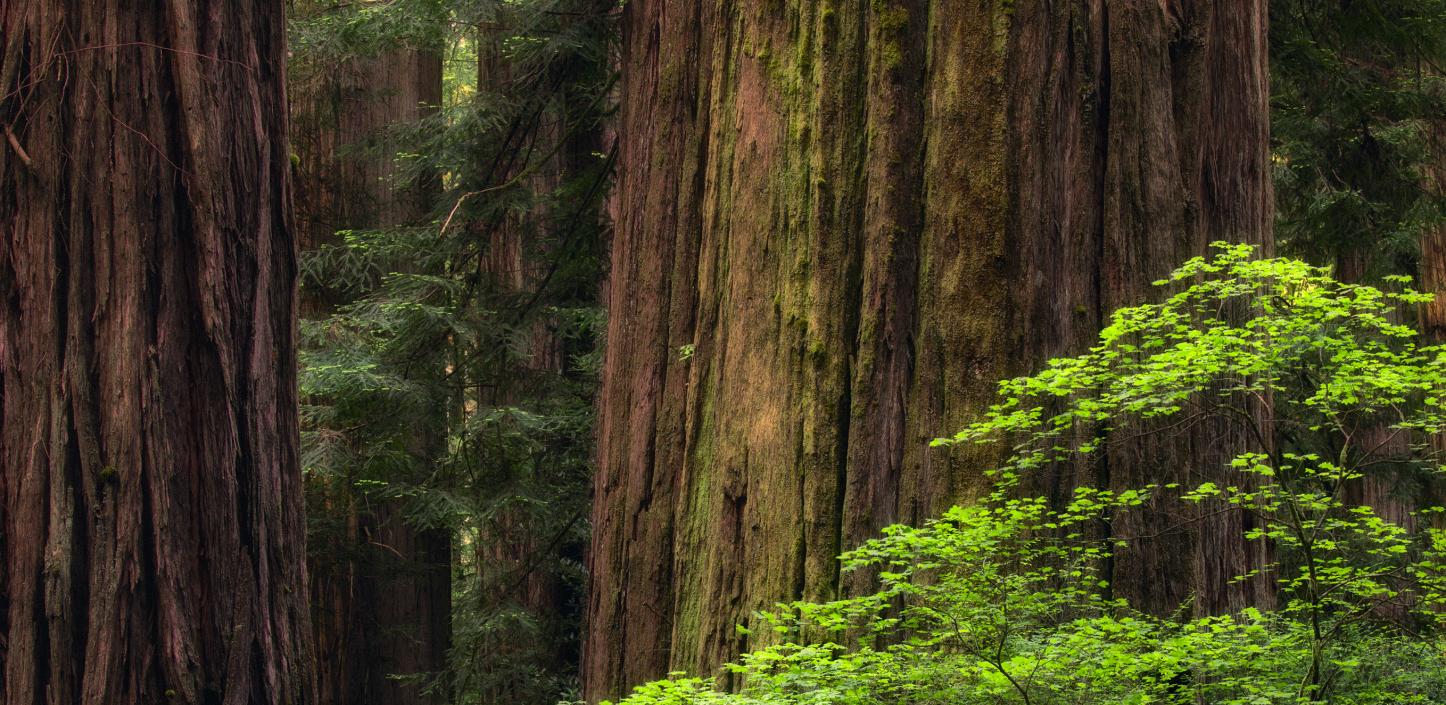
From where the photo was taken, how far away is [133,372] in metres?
5.83

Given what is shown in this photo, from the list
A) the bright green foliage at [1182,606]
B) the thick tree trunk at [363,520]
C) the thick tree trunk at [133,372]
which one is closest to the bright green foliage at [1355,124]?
the bright green foliage at [1182,606]

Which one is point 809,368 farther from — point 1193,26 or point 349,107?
point 349,107

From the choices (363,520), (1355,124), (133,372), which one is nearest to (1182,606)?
(133,372)

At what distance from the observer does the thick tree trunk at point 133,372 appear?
5.63m

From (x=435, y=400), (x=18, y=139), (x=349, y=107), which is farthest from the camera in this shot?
(x=349, y=107)

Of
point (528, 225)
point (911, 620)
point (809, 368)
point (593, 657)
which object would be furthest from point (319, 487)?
point (911, 620)

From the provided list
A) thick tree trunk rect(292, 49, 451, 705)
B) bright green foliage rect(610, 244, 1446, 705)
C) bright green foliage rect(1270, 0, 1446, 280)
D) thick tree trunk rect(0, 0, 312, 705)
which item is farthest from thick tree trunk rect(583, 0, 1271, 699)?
thick tree trunk rect(292, 49, 451, 705)

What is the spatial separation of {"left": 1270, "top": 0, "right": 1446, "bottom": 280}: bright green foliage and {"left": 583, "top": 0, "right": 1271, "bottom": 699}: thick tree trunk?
168 inches

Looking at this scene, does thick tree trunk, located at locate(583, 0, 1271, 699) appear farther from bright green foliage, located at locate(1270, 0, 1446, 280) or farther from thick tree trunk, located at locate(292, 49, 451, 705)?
thick tree trunk, located at locate(292, 49, 451, 705)

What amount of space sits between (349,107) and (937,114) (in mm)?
9549

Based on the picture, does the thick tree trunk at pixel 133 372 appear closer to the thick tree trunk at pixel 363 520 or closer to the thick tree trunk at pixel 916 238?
the thick tree trunk at pixel 916 238

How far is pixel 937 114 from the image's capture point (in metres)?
5.05

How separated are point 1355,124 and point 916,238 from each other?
6.65 meters

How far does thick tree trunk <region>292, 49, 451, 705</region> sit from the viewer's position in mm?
12141
